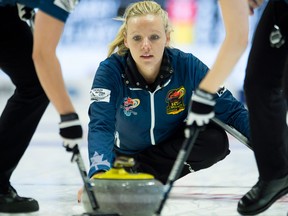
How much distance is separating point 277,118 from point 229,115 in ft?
1.56

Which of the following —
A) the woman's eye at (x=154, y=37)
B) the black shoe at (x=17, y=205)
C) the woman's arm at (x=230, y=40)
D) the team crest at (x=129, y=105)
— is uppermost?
the woman's arm at (x=230, y=40)

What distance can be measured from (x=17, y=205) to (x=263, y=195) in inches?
31.6

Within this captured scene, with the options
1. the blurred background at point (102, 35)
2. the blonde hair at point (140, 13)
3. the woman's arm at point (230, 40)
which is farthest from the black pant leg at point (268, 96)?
the blurred background at point (102, 35)

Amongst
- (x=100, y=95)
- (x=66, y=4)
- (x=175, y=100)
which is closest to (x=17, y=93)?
(x=100, y=95)

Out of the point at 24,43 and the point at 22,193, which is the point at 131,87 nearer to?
the point at 24,43

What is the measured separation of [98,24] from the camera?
19.0 ft

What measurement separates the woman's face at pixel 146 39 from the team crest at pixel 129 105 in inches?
5.0

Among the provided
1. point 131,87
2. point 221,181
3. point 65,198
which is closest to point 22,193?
point 65,198

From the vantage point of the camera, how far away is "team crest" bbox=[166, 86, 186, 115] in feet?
7.86

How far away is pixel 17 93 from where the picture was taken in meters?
2.23

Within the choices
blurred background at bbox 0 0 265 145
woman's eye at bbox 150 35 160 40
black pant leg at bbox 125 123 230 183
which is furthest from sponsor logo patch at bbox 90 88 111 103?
blurred background at bbox 0 0 265 145

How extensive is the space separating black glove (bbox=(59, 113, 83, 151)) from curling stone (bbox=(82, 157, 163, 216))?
0.12 m

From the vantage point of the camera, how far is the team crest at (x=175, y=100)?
2396 millimetres

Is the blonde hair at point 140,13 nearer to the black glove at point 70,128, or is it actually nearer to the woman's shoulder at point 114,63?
the woman's shoulder at point 114,63
